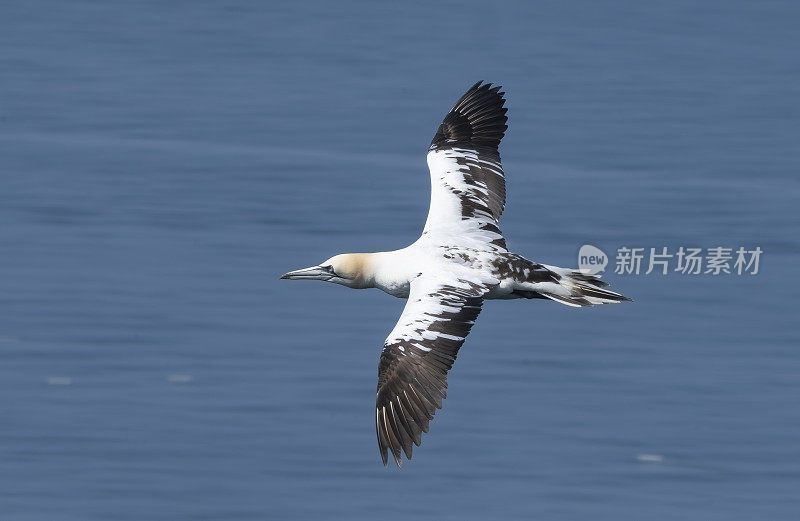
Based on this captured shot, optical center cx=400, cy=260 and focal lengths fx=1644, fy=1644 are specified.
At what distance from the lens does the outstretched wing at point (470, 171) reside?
16.7m

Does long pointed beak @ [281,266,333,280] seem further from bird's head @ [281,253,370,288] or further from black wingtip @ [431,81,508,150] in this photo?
black wingtip @ [431,81,508,150]

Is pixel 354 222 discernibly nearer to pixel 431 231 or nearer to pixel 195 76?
pixel 431 231

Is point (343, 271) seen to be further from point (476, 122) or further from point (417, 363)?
point (476, 122)

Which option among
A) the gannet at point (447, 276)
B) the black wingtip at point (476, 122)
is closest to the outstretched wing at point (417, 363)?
the gannet at point (447, 276)

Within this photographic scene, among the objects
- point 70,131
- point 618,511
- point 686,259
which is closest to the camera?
point 618,511

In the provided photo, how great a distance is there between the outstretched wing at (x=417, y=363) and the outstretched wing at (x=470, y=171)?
161 cm

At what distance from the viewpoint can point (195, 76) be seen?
3341 centimetres

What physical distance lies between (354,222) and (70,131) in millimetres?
7647

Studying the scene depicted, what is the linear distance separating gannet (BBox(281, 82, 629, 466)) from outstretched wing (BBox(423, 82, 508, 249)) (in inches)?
0.4

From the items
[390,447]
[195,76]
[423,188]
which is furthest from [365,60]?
[390,447]

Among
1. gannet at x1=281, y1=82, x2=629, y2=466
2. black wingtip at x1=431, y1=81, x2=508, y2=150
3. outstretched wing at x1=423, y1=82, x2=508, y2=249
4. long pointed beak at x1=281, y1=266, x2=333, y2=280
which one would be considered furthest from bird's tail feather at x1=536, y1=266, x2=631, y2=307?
black wingtip at x1=431, y1=81, x2=508, y2=150

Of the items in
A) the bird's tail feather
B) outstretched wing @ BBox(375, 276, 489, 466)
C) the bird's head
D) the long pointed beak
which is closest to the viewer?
outstretched wing @ BBox(375, 276, 489, 466)

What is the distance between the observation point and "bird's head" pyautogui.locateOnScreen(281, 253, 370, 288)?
1609cm

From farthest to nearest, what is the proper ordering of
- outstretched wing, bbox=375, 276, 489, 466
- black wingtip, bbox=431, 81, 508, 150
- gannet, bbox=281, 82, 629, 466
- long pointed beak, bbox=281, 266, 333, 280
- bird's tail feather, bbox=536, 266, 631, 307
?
black wingtip, bbox=431, 81, 508, 150, long pointed beak, bbox=281, 266, 333, 280, bird's tail feather, bbox=536, 266, 631, 307, gannet, bbox=281, 82, 629, 466, outstretched wing, bbox=375, 276, 489, 466
